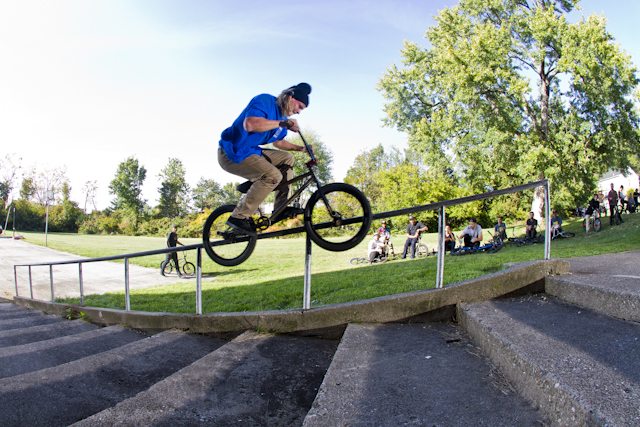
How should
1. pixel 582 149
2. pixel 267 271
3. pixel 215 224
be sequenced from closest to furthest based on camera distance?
1. pixel 215 224
2. pixel 267 271
3. pixel 582 149

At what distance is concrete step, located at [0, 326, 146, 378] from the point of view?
4.08 m

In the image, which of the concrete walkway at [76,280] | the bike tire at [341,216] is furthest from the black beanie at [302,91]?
the concrete walkway at [76,280]

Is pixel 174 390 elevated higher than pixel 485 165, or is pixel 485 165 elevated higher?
pixel 485 165

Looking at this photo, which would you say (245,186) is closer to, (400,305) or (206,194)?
(400,305)

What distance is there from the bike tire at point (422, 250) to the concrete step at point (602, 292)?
424 inches

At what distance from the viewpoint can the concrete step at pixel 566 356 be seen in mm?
1690

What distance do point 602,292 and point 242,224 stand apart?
315cm

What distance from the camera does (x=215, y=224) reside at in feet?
14.6

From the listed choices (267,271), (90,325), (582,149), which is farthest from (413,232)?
(582,149)

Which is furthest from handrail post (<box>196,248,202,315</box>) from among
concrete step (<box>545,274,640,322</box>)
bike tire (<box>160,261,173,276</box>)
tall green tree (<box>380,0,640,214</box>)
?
tall green tree (<box>380,0,640,214</box>)

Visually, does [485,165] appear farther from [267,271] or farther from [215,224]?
[215,224]

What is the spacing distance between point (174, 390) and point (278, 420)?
79 cm

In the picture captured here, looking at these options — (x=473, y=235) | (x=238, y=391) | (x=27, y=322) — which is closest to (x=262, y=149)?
(x=238, y=391)

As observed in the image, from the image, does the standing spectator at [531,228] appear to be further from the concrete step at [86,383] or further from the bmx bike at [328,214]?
the concrete step at [86,383]
